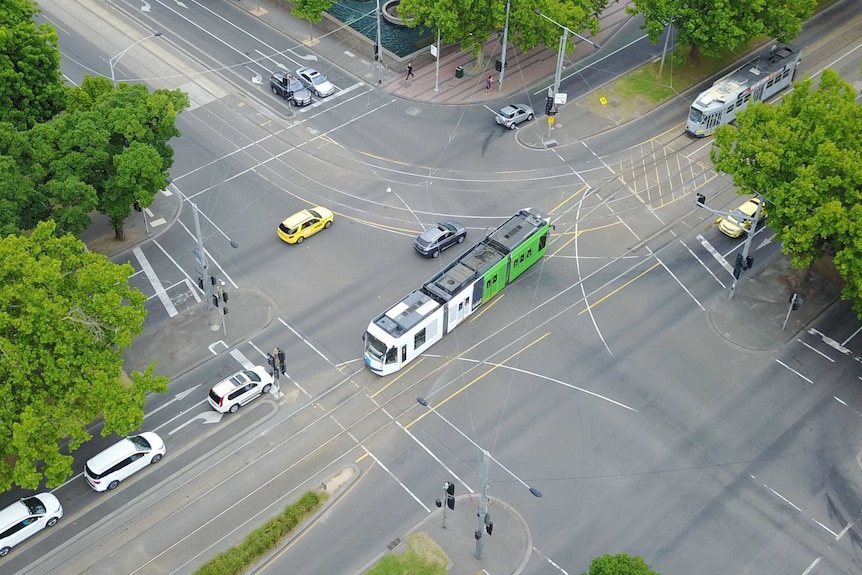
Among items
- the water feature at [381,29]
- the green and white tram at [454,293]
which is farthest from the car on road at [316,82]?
the green and white tram at [454,293]

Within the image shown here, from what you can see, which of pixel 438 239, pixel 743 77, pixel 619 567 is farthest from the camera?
pixel 743 77

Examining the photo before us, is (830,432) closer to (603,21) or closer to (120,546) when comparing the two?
(120,546)

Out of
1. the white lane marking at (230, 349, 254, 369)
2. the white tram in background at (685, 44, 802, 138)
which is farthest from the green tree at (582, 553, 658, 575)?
the white tram in background at (685, 44, 802, 138)

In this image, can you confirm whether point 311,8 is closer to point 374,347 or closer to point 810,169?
point 374,347

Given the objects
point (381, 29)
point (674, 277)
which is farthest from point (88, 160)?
point (381, 29)

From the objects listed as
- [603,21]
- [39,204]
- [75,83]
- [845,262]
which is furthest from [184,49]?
[845,262]

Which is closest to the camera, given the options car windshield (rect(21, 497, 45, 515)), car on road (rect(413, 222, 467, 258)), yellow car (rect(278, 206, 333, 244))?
car windshield (rect(21, 497, 45, 515))

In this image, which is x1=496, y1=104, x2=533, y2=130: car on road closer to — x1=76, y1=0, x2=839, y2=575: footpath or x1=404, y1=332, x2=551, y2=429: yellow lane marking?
x1=76, y1=0, x2=839, y2=575: footpath
